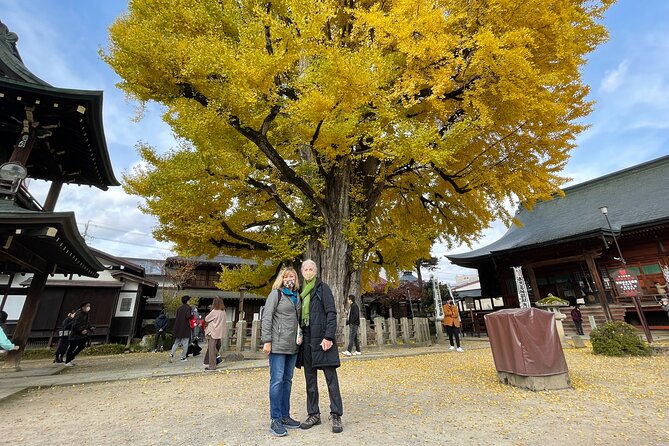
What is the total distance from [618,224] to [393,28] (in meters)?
13.5

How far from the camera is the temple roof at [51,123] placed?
17.5ft

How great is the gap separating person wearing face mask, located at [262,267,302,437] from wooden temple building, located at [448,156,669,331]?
508 inches

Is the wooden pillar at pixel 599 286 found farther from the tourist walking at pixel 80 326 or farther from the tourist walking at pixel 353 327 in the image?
the tourist walking at pixel 80 326

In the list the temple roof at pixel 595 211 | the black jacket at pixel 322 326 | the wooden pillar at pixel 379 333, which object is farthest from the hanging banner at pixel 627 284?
the black jacket at pixel 322 326

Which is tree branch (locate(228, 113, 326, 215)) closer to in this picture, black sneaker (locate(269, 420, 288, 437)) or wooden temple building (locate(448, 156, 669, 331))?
black sneaker (locate(269, 420, 288, 437))

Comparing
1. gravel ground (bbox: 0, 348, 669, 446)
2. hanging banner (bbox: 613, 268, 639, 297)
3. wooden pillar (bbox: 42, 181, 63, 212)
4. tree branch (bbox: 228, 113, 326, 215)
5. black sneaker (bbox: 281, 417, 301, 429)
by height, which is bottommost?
gravel ground (bbox: 0, 348, 669, 446)

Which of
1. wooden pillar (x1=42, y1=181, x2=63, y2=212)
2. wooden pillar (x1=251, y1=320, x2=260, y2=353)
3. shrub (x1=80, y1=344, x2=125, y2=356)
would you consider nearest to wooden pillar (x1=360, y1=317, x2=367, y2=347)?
wooden pillar (x1=251, y1=320, x2=260, y2=353)

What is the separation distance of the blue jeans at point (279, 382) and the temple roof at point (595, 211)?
14.1 meters

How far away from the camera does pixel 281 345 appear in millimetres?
2951

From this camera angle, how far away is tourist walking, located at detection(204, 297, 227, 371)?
6324 millimetres

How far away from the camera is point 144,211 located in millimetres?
8531

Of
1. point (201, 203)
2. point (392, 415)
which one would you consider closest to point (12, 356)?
point (201, 203)

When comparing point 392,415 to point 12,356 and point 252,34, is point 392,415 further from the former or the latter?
point 12,356

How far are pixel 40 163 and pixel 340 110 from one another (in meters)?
7.06
